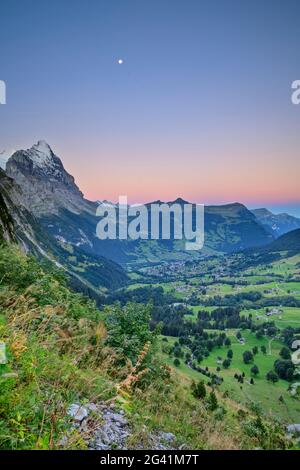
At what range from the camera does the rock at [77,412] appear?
18.0 ft

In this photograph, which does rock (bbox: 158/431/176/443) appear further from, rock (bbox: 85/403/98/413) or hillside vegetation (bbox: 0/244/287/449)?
rock (bbox: 85/403/98/413)

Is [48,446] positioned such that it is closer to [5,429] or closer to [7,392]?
[5,429]

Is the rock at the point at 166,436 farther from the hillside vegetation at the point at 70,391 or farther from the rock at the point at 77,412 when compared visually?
the rock at the point at 77,412

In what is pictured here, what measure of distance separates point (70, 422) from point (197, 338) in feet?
650

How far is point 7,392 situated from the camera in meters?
4.91

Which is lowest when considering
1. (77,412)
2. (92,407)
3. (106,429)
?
(106,429)

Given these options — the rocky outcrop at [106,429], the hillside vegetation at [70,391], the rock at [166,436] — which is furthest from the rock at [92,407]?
the rock at [166,436]

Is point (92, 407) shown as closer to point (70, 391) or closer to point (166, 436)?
point (70, 391)

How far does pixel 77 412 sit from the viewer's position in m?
5.55

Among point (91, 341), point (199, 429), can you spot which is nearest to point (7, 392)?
point (199, 429)

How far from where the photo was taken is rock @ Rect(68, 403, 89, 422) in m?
5.48

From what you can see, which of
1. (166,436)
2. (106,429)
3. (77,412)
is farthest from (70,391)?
(166,436)

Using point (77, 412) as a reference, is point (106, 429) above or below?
below

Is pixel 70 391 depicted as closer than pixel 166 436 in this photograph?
Yes
